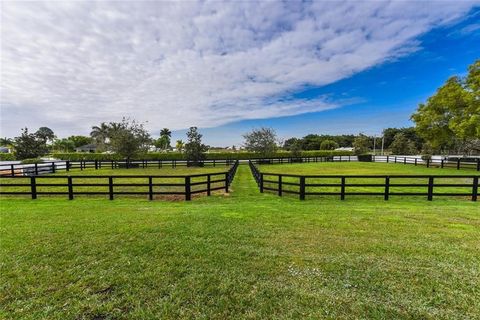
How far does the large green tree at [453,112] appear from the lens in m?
20.4

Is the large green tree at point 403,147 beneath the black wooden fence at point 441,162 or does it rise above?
above

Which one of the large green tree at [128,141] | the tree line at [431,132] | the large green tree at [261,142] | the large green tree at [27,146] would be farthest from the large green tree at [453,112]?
the large green tree at [27,146]

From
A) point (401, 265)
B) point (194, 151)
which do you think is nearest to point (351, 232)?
point (401, 265)

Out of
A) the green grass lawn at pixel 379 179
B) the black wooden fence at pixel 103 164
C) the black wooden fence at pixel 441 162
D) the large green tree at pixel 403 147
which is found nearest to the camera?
the green grass lawn at pixel 379 179

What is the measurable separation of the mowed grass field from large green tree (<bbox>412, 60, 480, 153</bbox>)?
21.3 m

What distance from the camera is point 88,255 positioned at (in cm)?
366

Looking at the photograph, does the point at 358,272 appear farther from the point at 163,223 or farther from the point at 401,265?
the point at 163,223

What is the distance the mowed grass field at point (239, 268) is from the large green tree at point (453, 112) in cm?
2132

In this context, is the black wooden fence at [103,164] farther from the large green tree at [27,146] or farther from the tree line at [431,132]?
the large green tree at [27,146]

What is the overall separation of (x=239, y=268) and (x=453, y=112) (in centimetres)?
2957

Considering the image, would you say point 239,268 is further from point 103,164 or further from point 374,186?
point 103,164

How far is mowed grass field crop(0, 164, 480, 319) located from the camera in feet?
8.14

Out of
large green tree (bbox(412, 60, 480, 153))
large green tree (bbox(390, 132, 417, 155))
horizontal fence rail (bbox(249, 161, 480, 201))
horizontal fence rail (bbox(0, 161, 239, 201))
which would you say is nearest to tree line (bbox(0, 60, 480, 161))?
large green tree (bbox(412, 60, 480, 153))

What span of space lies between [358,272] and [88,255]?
12.9 feet
